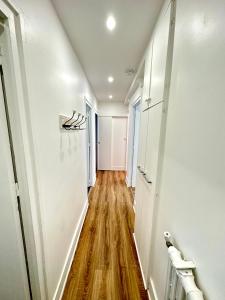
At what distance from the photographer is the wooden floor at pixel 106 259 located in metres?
1.34

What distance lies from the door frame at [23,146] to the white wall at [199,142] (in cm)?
87

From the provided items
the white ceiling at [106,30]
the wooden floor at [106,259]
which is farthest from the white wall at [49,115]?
the wooden floor at [106,259]

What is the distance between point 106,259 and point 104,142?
3681 millimetres

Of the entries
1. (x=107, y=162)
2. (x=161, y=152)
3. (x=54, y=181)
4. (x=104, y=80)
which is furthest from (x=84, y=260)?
(x=107, y=162)

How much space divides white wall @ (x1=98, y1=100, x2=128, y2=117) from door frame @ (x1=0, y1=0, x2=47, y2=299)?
4.16m

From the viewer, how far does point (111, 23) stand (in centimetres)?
121

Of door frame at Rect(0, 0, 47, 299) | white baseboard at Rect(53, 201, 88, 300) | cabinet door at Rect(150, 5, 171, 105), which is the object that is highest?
cabinet door at Rect(150, 5, 171, 105)

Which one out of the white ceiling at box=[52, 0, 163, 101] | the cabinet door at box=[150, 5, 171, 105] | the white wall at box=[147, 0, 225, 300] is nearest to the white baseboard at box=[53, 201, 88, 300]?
the white wall at box=[147, 0, 225, 300]

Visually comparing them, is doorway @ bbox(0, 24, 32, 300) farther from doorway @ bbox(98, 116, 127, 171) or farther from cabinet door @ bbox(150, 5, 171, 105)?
doorway @ bbox(98, 116, 127, 171)

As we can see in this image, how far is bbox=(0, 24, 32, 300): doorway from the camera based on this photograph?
0.71 meters

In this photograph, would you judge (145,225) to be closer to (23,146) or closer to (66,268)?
(66,268)

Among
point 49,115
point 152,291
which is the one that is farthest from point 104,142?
point 152,291

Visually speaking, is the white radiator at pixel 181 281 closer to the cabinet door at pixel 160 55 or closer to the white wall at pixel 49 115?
the white wall at pixel 49 115

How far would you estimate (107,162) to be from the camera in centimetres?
517
